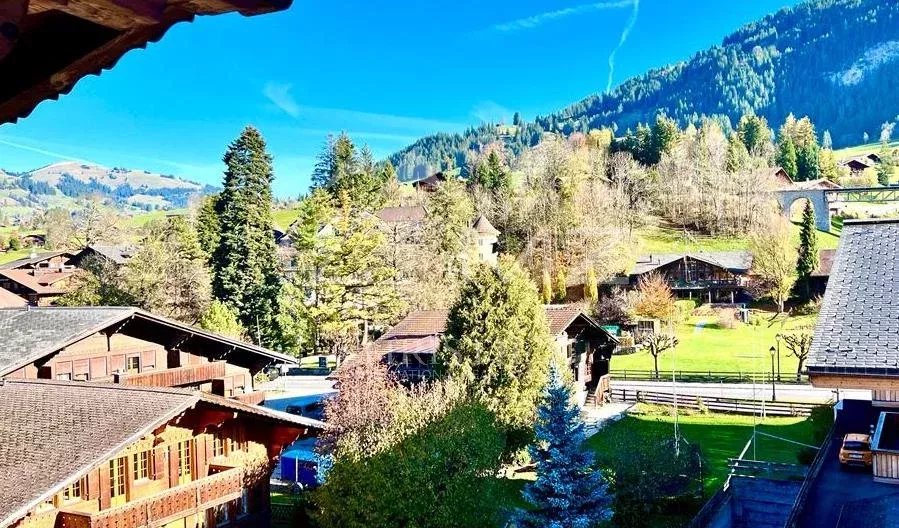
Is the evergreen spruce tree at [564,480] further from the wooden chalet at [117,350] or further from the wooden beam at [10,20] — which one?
the wooden beam at [10,20]

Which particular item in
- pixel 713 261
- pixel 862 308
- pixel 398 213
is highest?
pixel 398 213

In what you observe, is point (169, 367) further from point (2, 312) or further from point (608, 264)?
point (608, 264)

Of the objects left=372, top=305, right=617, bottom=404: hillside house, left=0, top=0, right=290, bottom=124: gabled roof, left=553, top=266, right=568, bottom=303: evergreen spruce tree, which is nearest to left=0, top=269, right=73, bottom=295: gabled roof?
left=553, top=266, right=568, bottom=303: evergreen spruce tree

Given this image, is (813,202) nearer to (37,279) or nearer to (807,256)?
(807,256)

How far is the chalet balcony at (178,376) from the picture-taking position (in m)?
24.8

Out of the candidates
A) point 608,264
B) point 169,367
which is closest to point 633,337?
point 608,264

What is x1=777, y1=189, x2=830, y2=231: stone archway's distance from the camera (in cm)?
8300

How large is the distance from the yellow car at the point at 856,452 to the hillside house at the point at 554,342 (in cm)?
1667

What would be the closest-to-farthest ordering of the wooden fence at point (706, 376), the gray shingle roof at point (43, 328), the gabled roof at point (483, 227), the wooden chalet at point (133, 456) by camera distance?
the wooden chalet at point (133, 456) → the gray shingle roof at point (43, 328) → the wooden fence at point (706, 376) → the gabled roof at point (483, 227)

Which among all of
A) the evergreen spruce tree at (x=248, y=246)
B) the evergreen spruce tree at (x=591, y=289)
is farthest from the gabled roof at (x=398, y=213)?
the evergreen spruce tree at (x=248, y=246)

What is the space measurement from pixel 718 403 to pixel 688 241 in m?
44.1

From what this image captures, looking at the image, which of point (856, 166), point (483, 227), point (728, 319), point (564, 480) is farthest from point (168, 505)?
point (856, 166)

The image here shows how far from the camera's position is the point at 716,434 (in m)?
33.8

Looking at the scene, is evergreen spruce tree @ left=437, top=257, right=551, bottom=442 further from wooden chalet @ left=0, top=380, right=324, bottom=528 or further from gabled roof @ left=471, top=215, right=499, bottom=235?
gabled roof @ left=471, top=215, right=499, bottom=235
